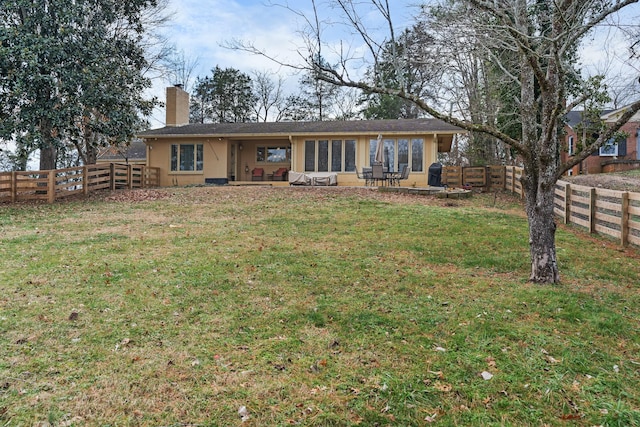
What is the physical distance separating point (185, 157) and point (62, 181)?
258 inches

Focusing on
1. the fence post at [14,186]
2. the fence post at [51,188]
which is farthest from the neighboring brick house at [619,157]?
the fence post at [14,186]

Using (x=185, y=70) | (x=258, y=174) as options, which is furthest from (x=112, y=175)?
(x=185, y=70)

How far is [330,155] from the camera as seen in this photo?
723 inches

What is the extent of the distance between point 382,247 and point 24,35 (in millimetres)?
13919

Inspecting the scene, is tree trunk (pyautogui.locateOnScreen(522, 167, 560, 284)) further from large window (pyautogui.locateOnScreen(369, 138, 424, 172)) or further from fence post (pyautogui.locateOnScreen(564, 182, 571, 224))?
large window (pyautogui.locateOnScreen(369, 138, 424, 172))

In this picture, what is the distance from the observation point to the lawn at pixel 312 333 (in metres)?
2.62

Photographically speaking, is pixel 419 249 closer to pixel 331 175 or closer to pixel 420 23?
pixel 420 23

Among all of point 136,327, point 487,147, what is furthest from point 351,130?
point 136,327

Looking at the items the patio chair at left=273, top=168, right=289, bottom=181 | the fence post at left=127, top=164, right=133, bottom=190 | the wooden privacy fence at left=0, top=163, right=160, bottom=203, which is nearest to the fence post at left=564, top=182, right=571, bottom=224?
the patio chair at left=273, top=168, right=289, bottom=181

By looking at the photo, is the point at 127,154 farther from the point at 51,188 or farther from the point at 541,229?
the point at 541,229

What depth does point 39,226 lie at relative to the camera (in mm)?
8961

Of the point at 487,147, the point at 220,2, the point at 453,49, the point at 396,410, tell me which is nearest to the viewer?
the point at 396,410

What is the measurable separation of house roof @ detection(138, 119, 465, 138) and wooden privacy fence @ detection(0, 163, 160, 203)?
3.28 metres

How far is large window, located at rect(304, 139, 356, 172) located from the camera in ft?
59.7
